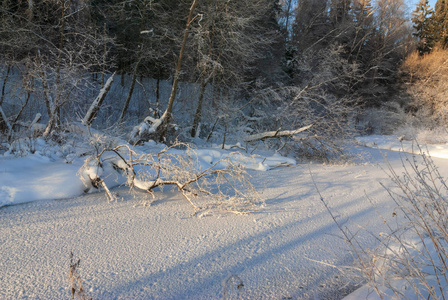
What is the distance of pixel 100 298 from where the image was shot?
260 cm

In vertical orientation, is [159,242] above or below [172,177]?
below

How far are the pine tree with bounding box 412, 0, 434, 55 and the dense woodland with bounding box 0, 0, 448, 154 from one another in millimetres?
108

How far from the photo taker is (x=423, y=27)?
27.5 meters

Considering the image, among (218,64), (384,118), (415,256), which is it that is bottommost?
(415,256)

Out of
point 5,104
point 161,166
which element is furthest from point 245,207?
point 5,104

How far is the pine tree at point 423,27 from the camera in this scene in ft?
84.6

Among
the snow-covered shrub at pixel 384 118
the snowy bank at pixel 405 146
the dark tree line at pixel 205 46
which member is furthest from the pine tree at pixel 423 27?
the snowy bank at pixel 405 146

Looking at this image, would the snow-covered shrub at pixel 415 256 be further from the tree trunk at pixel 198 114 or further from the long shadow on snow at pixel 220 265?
the tree trunk at pixel 198 114

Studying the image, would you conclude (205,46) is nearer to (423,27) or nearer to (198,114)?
(198,114)

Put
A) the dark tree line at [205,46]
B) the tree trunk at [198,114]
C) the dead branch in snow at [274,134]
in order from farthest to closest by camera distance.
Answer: the tree trunk at [198,114]
the dead branch in snow at [274,134]
the dark tree line at [205,46]

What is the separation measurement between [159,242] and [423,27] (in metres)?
33.9

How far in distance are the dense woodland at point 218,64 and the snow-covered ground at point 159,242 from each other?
316 cm

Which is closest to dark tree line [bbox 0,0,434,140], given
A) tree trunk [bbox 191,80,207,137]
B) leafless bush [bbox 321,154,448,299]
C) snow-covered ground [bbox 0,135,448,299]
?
tree trunk [bbox 191,80,207,137]

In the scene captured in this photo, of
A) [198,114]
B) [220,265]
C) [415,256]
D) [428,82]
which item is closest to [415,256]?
[415,256]
